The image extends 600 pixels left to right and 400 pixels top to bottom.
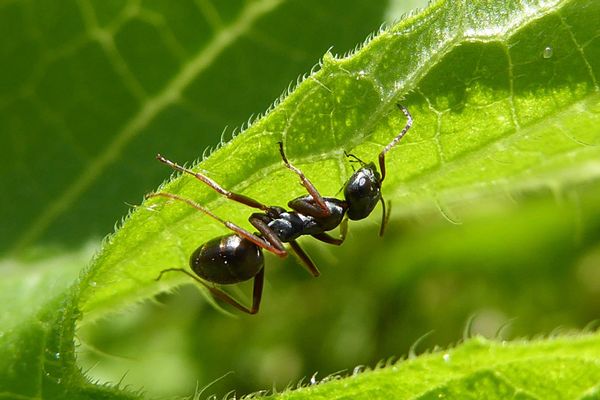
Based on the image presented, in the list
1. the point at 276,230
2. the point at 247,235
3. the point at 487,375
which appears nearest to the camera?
the point at 487,375

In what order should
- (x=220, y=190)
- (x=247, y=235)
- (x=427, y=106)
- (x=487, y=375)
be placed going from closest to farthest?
(x=487, y=375) → (x=220, y=190) → (x=427, y=106) → (x=247, y=235)

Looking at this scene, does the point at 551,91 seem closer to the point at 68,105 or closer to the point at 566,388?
the point at 566,388

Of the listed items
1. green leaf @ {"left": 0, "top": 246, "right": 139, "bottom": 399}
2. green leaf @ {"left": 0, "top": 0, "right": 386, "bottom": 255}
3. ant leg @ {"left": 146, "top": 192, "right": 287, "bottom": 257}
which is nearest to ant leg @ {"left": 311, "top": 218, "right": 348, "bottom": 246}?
ant leg @ {"left": 146, "top": 192, "right": 287, "bottom": 257}

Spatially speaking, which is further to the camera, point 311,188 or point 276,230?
point 276,230

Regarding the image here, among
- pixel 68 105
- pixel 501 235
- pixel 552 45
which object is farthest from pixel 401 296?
pixel 552 45

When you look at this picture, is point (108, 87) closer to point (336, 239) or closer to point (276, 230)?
point (276, 230)

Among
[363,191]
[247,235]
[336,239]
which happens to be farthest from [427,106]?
[336,239]

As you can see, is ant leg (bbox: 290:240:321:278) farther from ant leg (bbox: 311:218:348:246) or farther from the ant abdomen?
the ant abdomen

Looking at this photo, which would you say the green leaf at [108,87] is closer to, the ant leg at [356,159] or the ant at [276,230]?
A: the ant at [276,230]
